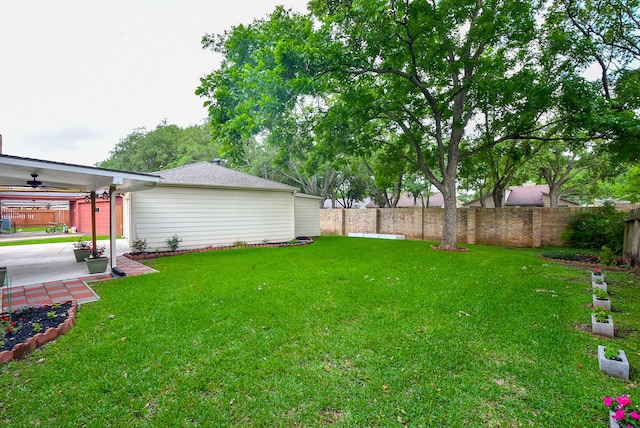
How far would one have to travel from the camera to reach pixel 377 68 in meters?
9.19

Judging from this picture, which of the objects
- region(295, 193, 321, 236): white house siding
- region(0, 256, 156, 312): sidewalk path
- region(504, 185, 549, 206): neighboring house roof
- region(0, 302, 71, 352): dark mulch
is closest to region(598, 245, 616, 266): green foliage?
region(295, 193, 321, 236): white house siding

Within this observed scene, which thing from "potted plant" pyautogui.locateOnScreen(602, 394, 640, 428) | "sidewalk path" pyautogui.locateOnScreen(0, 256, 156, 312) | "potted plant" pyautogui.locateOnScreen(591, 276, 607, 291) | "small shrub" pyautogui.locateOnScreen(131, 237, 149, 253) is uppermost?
"small shrub" pyautogui.locateOnScreen(131, 237, 149, 253)

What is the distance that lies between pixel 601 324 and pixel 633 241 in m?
6.47

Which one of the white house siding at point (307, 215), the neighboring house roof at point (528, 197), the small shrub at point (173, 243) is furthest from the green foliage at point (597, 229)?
the neighboring house roof at point (528, 197)

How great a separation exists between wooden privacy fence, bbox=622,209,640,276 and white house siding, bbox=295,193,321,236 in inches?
457

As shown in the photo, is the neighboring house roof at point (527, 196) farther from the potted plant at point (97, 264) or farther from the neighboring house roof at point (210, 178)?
the potted plant at point (97, 264)

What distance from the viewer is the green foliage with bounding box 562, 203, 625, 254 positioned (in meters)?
9.55

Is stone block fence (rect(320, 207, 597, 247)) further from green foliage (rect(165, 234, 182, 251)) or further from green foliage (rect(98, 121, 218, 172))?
green foliage (rect(98, 121, 218, 172))

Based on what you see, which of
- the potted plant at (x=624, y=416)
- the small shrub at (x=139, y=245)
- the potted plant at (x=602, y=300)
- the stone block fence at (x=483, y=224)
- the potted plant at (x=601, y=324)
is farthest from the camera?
the stone block fence at (x=483, y=224)

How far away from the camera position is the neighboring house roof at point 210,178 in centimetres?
1027

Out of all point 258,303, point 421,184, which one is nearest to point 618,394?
point 258,303

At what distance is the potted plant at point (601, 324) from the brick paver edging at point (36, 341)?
6.54m

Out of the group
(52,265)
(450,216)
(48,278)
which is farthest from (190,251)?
(450,216)

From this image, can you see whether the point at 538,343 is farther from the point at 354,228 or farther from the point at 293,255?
the point at 354,228
